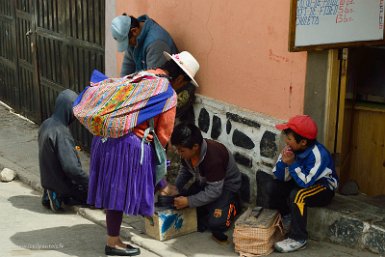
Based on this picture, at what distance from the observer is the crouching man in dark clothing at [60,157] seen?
19.6 feet

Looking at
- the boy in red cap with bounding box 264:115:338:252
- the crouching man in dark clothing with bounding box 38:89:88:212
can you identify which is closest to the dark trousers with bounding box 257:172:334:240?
the boy in red cap with bounding box 264:115:338:252

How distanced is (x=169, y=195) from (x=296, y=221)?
3.59ft

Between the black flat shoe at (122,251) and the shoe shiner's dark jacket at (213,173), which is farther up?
the shoe shiner's dark jacket at (213,173)

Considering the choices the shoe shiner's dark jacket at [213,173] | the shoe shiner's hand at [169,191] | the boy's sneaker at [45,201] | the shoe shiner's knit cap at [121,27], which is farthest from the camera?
the boy's sneaker at [45,201]

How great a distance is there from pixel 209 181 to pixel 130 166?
770 millimetres

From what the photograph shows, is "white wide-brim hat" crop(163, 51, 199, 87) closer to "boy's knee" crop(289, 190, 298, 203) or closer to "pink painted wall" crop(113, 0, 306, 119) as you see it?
"pink painted wall" crop(113, 0, 306, 119)

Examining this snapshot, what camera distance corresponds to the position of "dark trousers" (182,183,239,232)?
536 cm

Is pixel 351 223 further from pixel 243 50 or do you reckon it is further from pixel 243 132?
pixel 243 50

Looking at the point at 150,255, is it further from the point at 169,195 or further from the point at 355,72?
the point at 355,72

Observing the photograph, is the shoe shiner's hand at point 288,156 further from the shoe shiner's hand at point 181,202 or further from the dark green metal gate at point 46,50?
the dark green metal gate at point 46,50

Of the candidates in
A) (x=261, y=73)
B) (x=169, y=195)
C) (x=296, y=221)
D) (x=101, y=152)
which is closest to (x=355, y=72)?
(x=261, y=73)

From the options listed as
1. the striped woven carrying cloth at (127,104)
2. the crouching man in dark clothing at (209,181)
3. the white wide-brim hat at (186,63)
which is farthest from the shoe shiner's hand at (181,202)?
the white wide-brim hat at (186,63)

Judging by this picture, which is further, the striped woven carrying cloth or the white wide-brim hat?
the white wide-brim hat

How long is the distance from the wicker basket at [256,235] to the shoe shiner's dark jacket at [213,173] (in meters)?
0.35
